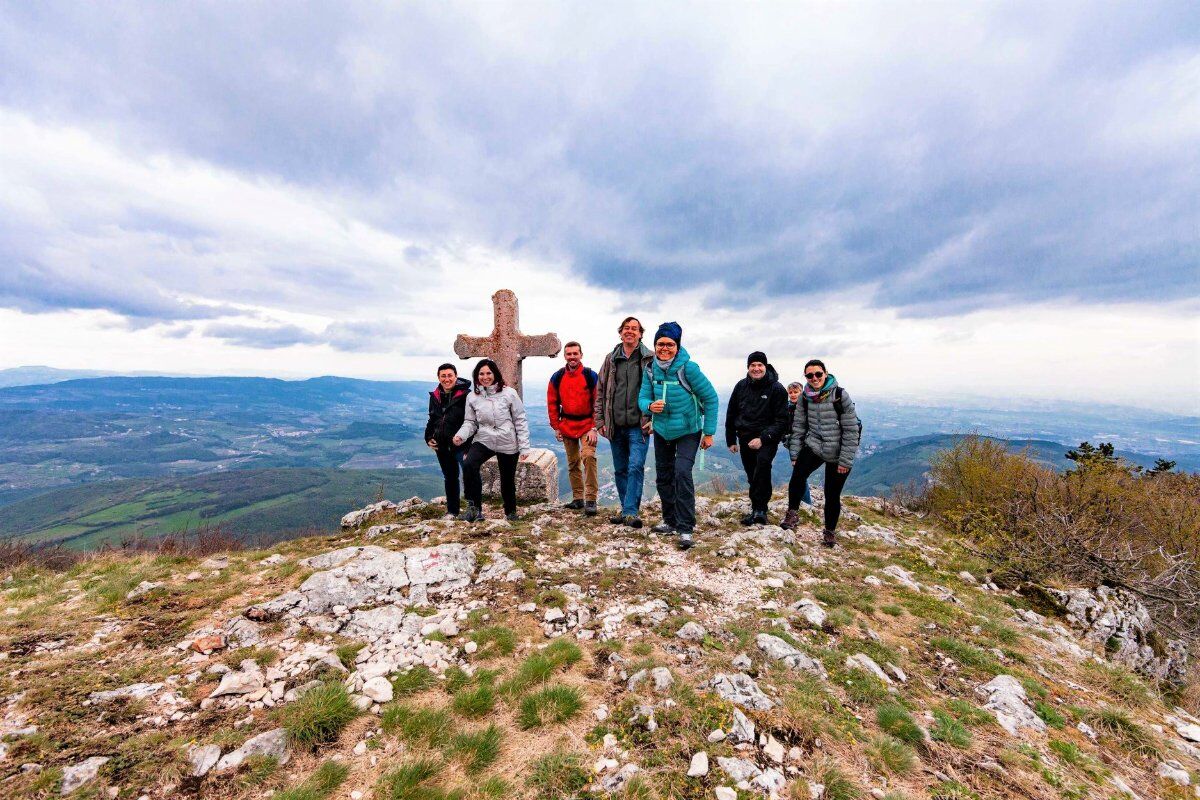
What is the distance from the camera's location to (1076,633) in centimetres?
610

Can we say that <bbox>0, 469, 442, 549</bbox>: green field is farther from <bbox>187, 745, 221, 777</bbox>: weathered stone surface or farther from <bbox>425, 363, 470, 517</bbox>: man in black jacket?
<bbox>187, 745, 221, 777</bbox>: weathered stone surface

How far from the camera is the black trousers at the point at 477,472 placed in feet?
25.8

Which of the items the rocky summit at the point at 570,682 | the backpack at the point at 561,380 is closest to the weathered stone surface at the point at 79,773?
the rocky summit at the point at 570,682

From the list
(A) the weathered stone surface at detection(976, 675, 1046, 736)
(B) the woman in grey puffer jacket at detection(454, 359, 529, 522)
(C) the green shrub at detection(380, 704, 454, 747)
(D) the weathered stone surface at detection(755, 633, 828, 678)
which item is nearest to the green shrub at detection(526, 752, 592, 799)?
(C) the green shrub at detection(380, 704, 454, 747)

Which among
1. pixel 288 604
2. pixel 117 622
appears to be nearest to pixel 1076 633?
pixel 288 604

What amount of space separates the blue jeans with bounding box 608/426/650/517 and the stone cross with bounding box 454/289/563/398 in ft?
11.9

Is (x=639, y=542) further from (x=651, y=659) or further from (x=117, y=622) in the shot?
(x=117, y=622)

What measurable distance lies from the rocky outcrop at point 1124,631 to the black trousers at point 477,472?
9.05 meters

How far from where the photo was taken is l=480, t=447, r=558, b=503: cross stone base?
33.4ft

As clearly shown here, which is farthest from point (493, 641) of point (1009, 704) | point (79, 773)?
point (1009, 704)

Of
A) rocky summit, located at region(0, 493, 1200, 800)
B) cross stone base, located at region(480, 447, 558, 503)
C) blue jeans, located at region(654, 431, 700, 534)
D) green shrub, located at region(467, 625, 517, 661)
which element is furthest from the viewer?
cross stone base, located at region(480, 447, 558, 503)

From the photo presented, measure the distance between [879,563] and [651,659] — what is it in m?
5.41

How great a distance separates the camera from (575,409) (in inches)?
341

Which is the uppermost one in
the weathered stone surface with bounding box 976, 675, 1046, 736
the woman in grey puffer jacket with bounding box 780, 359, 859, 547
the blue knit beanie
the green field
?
the blue knit beanie
